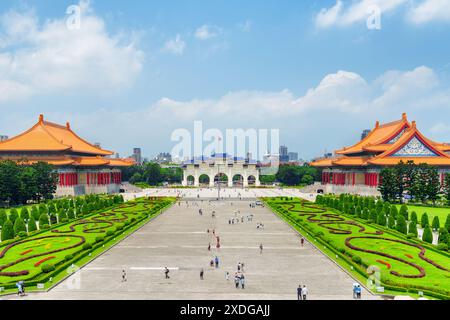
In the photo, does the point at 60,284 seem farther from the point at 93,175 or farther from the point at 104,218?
the point at 93,175

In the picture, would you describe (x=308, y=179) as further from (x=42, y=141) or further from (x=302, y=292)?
(x=302, y=292)

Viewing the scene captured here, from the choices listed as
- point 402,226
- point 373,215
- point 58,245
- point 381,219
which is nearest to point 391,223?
point 381,219

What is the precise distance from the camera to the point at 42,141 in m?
88.2

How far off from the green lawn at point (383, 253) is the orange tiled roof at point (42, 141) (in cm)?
5865

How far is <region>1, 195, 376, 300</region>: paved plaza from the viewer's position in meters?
21.9

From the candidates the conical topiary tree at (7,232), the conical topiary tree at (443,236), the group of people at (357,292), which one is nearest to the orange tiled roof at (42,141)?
the conical topiary tree at (7,232)

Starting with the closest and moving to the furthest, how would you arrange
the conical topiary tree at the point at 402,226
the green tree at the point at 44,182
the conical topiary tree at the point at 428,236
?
1. the conical topiary tree at the point at 428,236
2. the conical topiary tree at the point at 402,226
3. the green tree at the point at 44,182

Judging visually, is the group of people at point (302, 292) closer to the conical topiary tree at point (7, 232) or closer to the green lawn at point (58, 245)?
the green lawn at point (58, 245)

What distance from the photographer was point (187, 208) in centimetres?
6588

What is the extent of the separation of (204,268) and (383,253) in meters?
13.3

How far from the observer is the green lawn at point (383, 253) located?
77.4 ft

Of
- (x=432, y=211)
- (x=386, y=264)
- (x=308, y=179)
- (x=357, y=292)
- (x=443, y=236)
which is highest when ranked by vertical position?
(x=308, y=179)

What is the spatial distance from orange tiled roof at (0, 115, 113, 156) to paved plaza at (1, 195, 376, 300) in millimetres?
52246

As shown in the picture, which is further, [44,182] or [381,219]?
[44,182]
